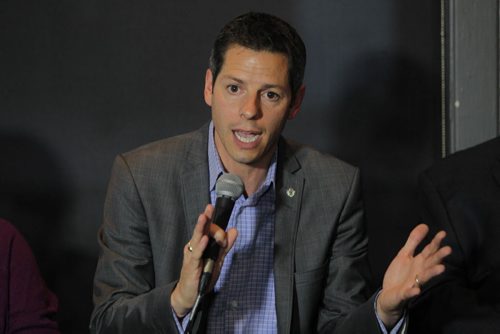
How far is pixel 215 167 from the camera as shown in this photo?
1957 millimetres

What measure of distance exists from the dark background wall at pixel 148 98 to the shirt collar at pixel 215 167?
1.58ft

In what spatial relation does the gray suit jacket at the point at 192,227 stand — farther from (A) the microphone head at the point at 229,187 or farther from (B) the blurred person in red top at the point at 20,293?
(A) the microphone head at the point at 229,187

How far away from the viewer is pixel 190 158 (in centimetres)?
198

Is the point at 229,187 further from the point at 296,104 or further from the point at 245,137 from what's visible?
the point at 296,104

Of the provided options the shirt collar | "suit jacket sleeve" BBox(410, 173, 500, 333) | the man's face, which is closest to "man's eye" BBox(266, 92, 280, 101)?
the man's face

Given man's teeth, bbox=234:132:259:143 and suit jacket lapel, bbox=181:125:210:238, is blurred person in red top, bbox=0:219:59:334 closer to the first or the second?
suit jacket lapel, bbox=181:125:210:238

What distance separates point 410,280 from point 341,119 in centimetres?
95

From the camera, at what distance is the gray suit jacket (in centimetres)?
188

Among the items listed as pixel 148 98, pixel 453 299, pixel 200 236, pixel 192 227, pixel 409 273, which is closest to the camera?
pixel 200 236

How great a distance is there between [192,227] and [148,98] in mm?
656

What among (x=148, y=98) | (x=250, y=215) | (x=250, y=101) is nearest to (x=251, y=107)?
(x=250, y=101)

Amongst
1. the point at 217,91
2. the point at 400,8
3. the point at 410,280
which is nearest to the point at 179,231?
the point at 217,91

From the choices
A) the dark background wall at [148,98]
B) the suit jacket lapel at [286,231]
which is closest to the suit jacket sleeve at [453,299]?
the suit jacket lapel at [286,231]

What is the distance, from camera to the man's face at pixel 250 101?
6.01ft
